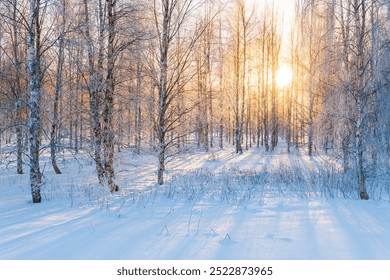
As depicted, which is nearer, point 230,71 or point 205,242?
point 205,242

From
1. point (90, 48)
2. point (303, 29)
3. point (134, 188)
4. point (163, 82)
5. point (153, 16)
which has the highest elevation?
point (303, 29)

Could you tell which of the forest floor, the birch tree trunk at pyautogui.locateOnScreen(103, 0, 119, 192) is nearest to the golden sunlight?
the forest floor

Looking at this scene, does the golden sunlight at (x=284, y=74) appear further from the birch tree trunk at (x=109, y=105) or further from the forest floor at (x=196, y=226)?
the birch tree trunk at (x=109, y=105)

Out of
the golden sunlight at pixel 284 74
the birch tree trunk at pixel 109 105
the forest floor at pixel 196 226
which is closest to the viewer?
the forest floor at pixel 196 226

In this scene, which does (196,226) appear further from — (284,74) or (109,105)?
(284,74)

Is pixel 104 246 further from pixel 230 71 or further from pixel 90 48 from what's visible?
pixel 230 71

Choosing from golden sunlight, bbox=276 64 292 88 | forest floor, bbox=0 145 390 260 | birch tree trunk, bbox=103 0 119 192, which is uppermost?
golden sunlight, bbox=276 64 292 88

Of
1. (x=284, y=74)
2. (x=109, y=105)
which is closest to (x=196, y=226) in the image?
(x=109, y=105)

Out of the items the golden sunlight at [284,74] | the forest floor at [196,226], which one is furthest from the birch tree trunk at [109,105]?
the golden sunlight at [284,74]

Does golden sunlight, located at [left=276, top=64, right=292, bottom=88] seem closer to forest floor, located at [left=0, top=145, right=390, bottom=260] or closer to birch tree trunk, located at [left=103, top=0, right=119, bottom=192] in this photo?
forest floor, located at [left=0, top=145, right=390, bottom=260]

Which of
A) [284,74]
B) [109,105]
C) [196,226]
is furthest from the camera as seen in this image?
[284,74]

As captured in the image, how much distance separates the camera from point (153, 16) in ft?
30.3
